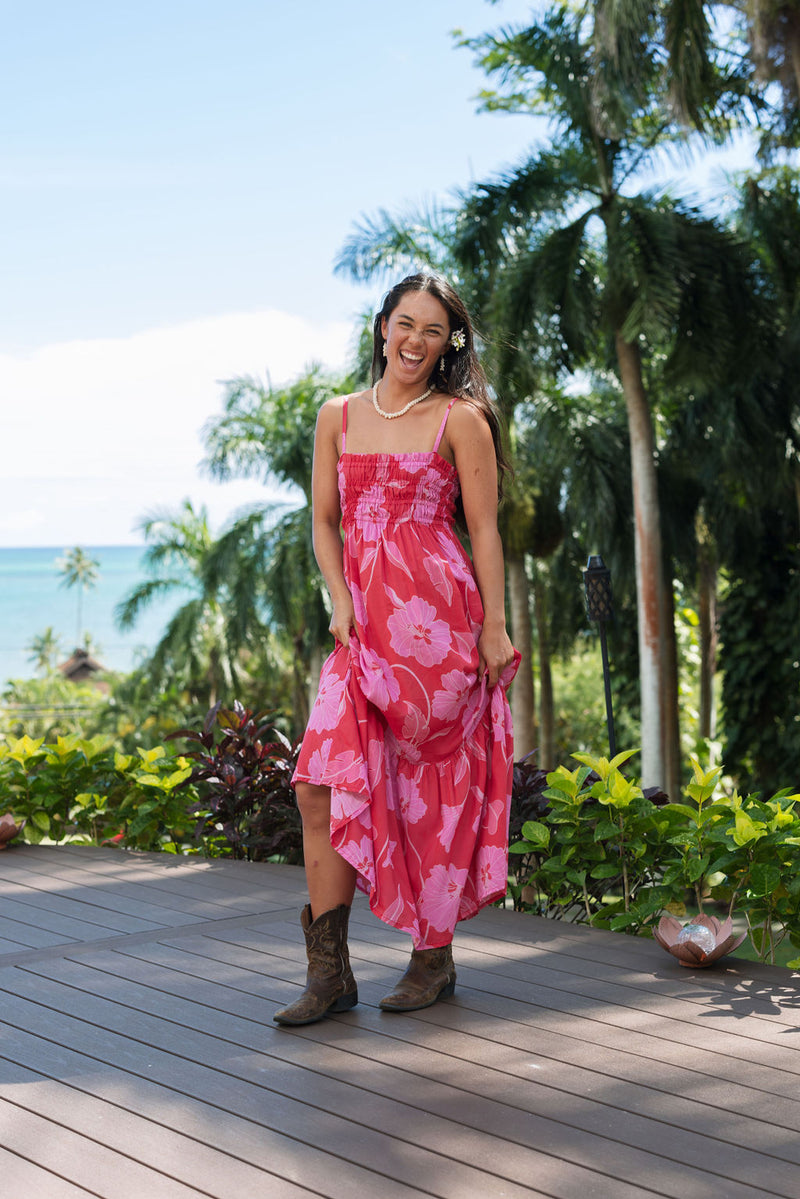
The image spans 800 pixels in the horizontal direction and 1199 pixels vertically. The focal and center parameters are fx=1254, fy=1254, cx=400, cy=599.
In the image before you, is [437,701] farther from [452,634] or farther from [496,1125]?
[496,1125]

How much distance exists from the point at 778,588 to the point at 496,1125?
44.9 ft

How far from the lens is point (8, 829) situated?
4703 millimetres

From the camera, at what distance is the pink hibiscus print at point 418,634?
8.75 feet

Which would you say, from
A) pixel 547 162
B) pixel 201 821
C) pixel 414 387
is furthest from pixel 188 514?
pixel 414 387

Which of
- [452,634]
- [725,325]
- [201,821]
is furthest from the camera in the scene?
[725,325]

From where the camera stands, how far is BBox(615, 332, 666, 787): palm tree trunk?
1267cm

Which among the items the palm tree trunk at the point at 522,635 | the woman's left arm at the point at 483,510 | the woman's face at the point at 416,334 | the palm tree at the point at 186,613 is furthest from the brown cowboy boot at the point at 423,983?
the palm tree at the point at 186,613

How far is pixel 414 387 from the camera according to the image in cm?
278

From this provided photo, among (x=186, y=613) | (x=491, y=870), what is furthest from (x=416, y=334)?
(x=186, y=613)

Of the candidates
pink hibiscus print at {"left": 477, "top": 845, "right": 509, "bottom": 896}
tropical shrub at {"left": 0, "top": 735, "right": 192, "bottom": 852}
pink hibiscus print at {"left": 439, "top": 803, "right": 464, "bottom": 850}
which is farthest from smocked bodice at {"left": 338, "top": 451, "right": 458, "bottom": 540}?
tropical shrub at {"left": 0, "top": 735, "right": 192, "bottom": 852}

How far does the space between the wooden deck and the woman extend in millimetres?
238

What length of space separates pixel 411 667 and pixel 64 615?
351ft

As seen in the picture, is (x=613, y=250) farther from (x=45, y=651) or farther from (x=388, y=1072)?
(x=45, y=651)

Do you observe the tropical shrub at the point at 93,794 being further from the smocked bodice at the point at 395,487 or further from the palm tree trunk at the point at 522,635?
the palm tree trunk at the point at 522,635
